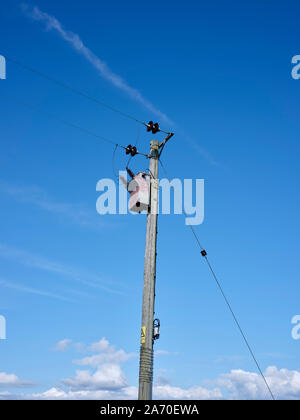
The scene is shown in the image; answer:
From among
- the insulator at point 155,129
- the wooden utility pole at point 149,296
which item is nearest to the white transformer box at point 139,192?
the wooden utility pole at point 149,296

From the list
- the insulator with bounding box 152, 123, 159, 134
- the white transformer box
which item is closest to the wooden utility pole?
the white transformer box

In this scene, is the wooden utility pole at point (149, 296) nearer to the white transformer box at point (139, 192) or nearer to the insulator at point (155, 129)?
the white transformer box at point (139, 192)

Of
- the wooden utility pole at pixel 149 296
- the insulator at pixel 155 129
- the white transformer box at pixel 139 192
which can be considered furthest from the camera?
the insulator at pixel 155 129

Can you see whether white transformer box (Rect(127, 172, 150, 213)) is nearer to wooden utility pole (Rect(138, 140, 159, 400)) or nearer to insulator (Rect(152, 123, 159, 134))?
wooden utility pole (Rect(138, 140, 159, 400))

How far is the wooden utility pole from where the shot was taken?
10125 millimetres

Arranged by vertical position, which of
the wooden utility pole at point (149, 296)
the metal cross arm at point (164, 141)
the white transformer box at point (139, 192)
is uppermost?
the metal cross arm at point (164, 141)

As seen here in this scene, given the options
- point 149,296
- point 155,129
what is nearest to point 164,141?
point 155,129

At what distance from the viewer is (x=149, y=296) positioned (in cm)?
1087

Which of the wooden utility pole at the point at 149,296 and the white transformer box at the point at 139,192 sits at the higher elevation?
the white transformer box at the point at 139,192

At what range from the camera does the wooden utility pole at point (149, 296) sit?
10.1 metres

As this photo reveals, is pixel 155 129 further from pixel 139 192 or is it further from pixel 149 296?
pixel 149 296
